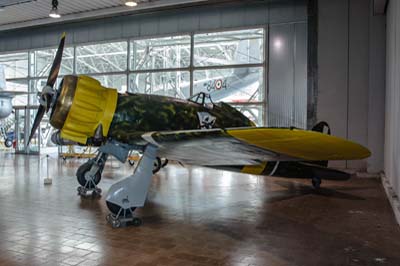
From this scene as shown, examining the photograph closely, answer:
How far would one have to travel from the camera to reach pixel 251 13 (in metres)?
14.4

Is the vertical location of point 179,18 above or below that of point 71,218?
above

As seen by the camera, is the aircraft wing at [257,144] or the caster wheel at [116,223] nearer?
the aircraft wing at [257,144]

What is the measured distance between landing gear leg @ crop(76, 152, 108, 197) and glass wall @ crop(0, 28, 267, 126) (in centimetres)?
810

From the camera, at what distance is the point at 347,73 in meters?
11.9

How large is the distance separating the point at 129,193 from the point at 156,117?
4.97ft

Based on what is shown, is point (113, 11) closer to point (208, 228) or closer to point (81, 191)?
point (81, 191)

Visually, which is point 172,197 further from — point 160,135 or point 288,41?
point 288,41

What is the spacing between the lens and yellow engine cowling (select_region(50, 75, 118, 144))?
17.8 feet

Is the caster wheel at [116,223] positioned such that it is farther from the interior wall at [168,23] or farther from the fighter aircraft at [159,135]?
the interior wall at [168,23]

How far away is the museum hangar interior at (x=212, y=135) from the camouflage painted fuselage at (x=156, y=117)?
24 mm

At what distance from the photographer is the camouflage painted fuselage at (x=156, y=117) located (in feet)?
18.6

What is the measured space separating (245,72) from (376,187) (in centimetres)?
740

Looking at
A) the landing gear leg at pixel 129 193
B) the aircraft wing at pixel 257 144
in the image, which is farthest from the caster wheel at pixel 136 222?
the aircraft wing at pixel 257 144

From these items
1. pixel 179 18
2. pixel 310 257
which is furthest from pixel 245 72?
pixel 310 257
